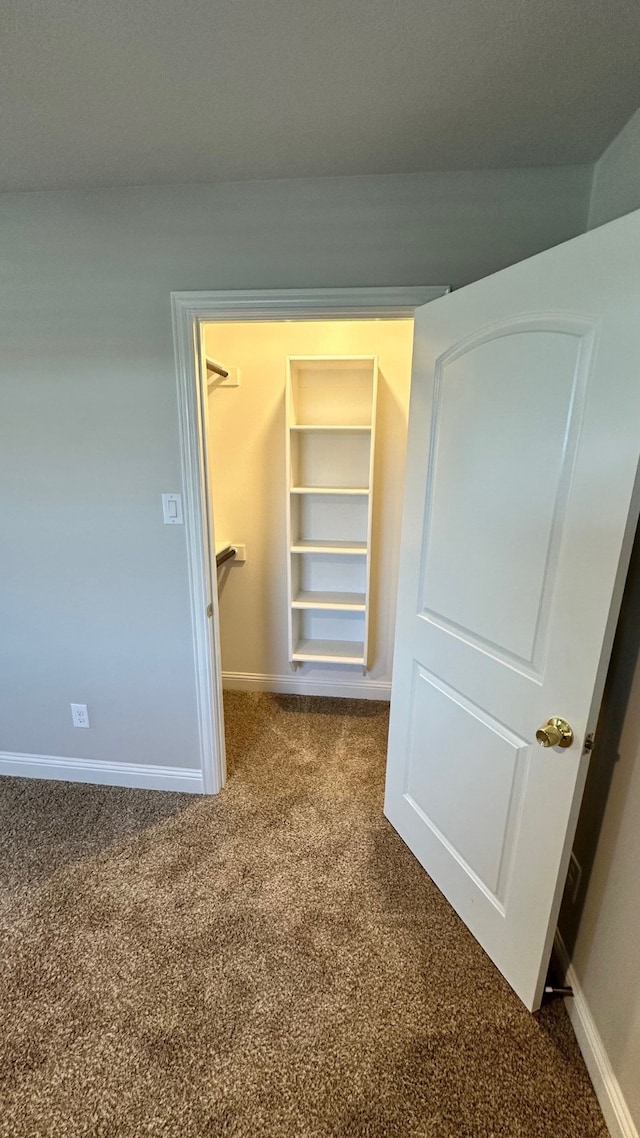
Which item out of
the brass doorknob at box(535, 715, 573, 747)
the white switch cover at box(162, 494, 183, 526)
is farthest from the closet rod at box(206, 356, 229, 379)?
the brass doorknob at box(535, 715, 573, 747)

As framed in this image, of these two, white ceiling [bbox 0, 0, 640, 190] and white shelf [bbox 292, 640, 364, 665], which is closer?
white ceiling [bbox 0, 0, 640, 190]

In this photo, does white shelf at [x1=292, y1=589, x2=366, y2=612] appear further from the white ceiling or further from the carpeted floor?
the white ceiling

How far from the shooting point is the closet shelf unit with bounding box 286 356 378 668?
248 centimetres

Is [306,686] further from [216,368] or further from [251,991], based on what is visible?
[216,368]

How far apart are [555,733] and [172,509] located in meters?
1.48

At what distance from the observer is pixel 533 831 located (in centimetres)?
122

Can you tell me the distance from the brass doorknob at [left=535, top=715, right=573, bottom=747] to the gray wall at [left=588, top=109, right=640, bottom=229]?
1304mm

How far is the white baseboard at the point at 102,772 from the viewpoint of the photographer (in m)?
2.13

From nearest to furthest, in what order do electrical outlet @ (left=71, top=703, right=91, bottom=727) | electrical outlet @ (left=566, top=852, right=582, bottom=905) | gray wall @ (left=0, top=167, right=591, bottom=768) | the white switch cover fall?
1. electrical outlet @ (left=566, top=852, right=582, bottom=905)
2. gray wall @ (left=0, top=167, right=591, bottom=768)
3. the white switch cover
4. electrical outlet @ (left=71, top=703, right=91, bottom=727)

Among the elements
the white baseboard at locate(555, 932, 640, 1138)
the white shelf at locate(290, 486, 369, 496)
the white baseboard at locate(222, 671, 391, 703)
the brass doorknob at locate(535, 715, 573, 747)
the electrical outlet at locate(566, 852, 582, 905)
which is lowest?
the white baseboard at locate(555, 932, 640, 1138)

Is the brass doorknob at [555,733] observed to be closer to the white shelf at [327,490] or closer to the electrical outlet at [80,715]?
the white shelf at [327,490]

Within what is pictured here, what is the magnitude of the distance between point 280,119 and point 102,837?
2509 millimetres

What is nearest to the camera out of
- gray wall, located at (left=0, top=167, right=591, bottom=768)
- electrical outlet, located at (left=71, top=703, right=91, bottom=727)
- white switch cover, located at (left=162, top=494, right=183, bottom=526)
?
gray wall, located at (left=0, top=167, right=591, bottom=768)

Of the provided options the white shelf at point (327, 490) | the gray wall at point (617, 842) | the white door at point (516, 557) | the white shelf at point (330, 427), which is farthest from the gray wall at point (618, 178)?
the white shelf at point (327, 490)
